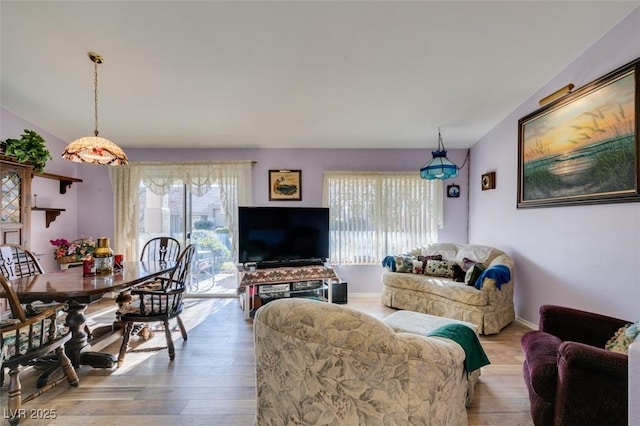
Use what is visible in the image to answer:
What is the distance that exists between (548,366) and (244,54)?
307 centimetres

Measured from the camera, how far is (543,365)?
1.47 meters

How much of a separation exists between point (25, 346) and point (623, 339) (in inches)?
146

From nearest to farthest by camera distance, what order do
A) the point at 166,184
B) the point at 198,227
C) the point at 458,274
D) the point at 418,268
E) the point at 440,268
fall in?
the point at 458,274
the point at 440,268
the point at 418,268
the point at 166,184
the point at 198,227

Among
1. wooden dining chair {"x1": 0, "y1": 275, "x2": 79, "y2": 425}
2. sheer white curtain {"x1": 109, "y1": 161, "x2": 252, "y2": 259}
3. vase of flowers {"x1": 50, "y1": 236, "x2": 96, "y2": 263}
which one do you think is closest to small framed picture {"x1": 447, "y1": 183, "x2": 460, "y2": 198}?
sheer white curtain {"x1": 109, "y1": 161, "x2": 252, "y2": 259}

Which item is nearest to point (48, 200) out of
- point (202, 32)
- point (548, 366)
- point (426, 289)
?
point (202, 32)

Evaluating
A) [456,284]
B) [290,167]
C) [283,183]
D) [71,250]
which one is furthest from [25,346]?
[456,284]

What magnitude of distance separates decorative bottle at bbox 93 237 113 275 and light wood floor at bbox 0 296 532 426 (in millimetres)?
814

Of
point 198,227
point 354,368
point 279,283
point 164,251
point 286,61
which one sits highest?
point 286,61

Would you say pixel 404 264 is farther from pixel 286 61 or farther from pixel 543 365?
pixel 286 61

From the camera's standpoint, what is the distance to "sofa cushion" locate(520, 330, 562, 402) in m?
1.43

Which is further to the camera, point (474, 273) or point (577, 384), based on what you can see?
point (474, 273)

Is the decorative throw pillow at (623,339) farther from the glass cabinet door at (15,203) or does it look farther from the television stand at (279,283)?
the glass cabinet door at (15,203)

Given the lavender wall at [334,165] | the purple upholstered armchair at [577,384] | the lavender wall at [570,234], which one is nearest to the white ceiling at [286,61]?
the lavender wall at [570,234]

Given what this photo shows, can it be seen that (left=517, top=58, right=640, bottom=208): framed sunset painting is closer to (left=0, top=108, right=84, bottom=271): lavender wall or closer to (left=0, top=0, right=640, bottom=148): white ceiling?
(left=0, top=0, right=640, bottom=148): white ceiling
